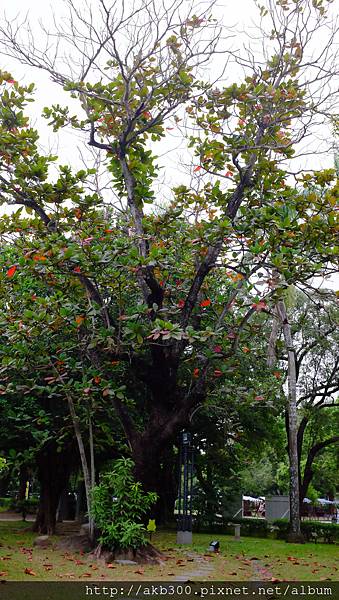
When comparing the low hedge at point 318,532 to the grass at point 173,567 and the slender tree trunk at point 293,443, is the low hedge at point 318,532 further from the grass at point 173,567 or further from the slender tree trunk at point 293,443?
the grass at point 173,567

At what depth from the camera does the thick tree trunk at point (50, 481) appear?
12.8 m

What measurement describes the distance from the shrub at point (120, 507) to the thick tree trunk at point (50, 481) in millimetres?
5002

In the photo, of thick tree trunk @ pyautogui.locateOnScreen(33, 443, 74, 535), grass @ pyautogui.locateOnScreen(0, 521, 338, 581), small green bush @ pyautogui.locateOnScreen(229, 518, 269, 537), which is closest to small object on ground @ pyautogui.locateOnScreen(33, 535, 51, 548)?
grass @ pyautogui.locateOnScreen(0, 521, 338, 581)

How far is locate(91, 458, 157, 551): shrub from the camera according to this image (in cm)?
751

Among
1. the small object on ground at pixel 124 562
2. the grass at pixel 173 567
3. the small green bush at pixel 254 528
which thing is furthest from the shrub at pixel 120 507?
the small green bush at pixel 254 528

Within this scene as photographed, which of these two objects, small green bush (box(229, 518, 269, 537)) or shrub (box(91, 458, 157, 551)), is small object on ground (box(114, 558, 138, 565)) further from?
small green bush (box(229, 518, 269, 537))

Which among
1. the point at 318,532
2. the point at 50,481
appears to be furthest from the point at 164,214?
the point at 318,532

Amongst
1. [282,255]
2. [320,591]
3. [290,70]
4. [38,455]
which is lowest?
[320,591]

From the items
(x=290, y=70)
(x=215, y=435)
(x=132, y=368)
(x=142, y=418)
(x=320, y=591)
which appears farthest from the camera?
(x=215, y=435)

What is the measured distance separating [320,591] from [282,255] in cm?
348

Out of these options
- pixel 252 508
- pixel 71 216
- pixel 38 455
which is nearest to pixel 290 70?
pixel 71 216

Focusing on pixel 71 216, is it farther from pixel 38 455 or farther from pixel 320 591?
pixel 38 455

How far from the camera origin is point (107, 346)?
764 centimetres

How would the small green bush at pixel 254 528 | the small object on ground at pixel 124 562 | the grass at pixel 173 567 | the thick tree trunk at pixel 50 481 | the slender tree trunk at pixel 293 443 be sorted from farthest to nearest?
1. the small green bush at pixel 254 528
2. the slender tree trunk at pixel 293 443
3. the thick tree trunk at pixel 50 481
4. the small object on ground at pixel 124 562
5. the grass at pixel 173 567
